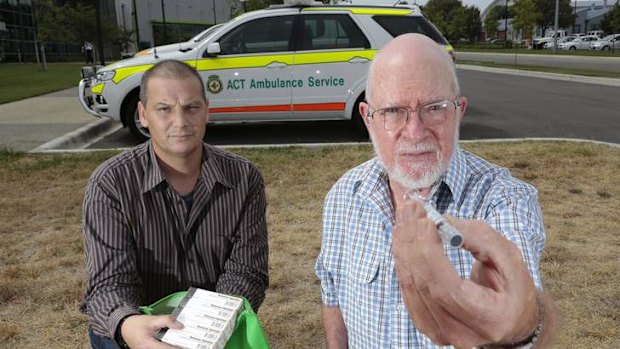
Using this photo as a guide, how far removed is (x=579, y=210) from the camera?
4.49 metres

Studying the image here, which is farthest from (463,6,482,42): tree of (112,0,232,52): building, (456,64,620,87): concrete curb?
(456,64,620,87): concrete curb

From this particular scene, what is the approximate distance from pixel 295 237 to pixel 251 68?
365cm

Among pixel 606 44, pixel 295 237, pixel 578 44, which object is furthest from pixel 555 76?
pixel 578 44

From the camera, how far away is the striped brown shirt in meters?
1.91

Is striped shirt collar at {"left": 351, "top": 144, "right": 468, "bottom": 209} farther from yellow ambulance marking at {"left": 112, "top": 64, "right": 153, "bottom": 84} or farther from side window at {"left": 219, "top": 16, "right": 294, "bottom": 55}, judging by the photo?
yellow ambulance marking at {"left": 112, "top": 64, "right": 153, "bottom": 84}

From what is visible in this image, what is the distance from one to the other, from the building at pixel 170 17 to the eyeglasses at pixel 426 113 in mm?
59811

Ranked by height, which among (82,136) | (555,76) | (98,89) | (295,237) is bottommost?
(295,237)

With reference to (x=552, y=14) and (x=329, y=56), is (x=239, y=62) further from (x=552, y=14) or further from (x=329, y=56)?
(x=552, y=14)

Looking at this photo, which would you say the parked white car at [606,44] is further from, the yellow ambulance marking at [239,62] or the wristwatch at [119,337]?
the wristwatch at [119,337]

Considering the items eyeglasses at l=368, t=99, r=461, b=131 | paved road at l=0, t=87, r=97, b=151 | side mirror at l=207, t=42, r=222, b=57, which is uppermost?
side mirror at l=207, t=42, r=222, b=57

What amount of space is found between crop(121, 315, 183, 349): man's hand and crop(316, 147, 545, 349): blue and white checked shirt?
504mm

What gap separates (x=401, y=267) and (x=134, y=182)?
4.51ft

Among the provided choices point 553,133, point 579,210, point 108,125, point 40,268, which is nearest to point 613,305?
point 579,210

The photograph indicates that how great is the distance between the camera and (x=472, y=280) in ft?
2.71
